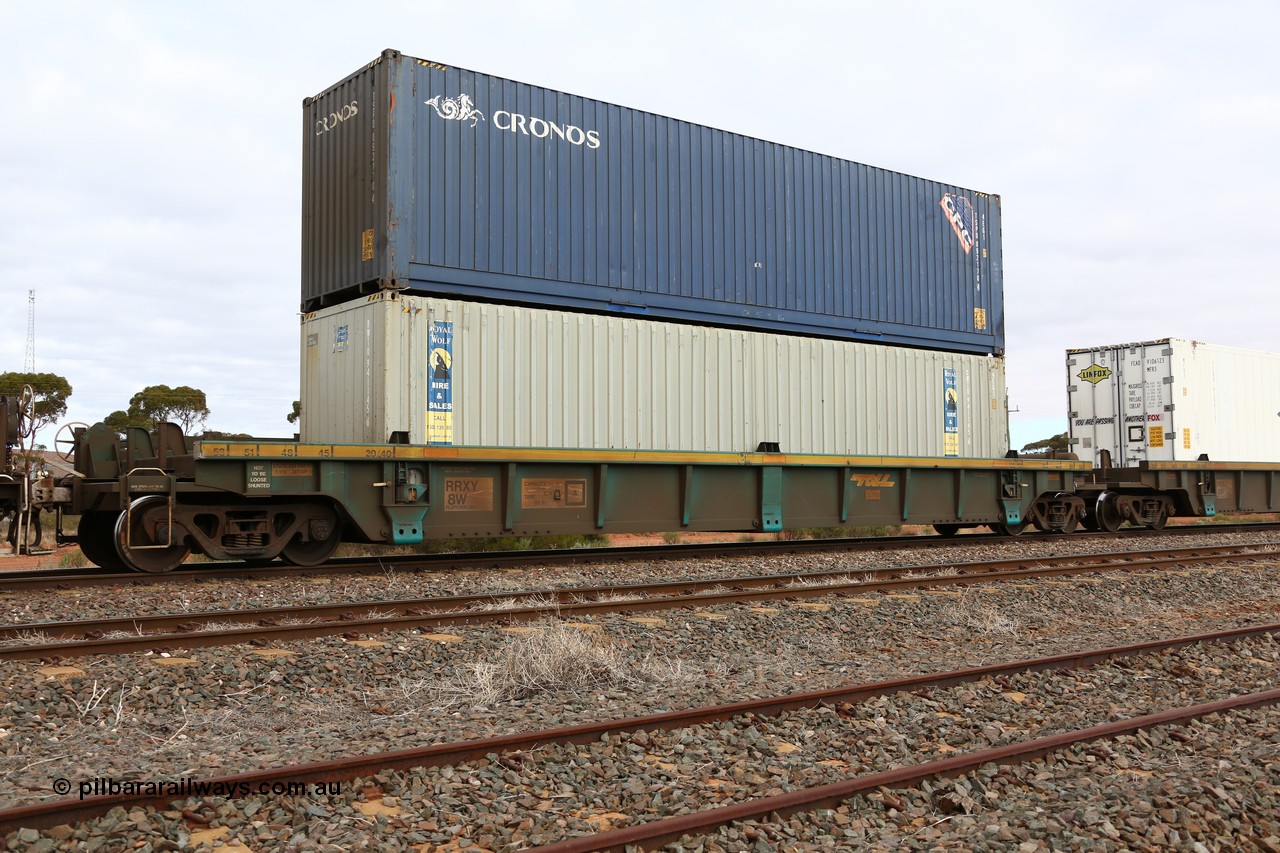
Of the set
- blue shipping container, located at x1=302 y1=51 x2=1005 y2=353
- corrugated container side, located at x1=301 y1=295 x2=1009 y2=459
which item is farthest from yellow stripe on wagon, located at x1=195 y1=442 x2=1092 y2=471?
blue shipping container, located at x1=302 y1=51 x2=1005 y2=353

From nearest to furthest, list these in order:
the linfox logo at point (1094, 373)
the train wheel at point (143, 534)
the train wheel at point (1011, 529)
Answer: the train wheel at point (143, 534), the train wheel at point (1011, 529), the linfox logo at point (1094, 373)

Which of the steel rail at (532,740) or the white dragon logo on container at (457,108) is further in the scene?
the white dragon logo on container at (457,108)

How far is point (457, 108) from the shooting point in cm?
1138

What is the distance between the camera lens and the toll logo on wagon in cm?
1088

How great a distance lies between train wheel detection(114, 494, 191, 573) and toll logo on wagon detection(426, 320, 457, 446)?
Answer: 2.83 meters

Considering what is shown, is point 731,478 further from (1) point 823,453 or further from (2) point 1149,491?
(2) point 1149,491

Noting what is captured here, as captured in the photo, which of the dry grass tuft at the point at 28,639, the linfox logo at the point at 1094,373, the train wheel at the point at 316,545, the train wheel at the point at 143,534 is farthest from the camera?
the linfox logo at the point at 1094,373

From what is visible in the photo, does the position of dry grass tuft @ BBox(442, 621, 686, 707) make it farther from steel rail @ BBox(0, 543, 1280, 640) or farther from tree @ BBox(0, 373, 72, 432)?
tree @ BBox(0, 373, 72, 432)

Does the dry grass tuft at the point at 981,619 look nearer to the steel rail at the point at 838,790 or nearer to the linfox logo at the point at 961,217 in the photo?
the steel rail at the point at 838,790

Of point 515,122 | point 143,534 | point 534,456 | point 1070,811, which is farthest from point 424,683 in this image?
point 515,122

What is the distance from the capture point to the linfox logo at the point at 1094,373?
20.3m

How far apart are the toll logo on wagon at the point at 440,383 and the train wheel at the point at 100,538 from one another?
3.42 m

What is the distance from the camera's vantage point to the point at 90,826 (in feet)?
11.0

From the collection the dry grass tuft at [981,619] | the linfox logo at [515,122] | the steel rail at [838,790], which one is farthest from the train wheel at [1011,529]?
the steel rail at [838,790]
